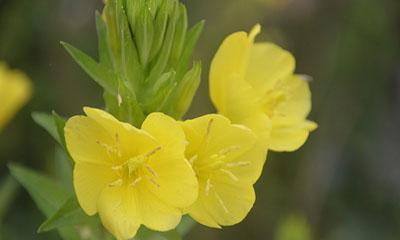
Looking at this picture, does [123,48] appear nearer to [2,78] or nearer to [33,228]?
[2,78]

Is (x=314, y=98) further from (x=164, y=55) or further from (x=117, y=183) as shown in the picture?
(x=117, y=183)

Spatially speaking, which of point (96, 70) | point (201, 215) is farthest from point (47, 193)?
point (201, 215)

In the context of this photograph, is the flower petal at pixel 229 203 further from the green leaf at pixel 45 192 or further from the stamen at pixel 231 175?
the green leaf at pixel 45 192

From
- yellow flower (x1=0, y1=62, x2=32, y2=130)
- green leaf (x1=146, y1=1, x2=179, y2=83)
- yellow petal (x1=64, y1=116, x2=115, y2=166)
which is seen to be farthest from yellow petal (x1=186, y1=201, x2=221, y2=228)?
yellow flower (x1=0, y1=62, x2=32, y2=130)

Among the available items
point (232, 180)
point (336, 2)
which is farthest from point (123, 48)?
point (336, 2)

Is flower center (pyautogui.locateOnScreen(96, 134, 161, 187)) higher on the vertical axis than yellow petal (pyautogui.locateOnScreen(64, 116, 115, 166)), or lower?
lower

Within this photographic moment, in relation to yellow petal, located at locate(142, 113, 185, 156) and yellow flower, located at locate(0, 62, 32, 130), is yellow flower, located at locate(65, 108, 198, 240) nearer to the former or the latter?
yellow petal, located at locate(142, 113, 185, 156)

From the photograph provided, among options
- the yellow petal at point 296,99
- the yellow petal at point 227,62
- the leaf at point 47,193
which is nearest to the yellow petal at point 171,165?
the yellow petal at point 227,62
